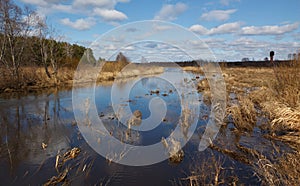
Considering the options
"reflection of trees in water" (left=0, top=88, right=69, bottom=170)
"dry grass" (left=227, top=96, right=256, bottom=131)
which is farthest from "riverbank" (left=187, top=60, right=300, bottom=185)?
"reflection of trees in water" (left=0, top=88, right=69, bottom=170)

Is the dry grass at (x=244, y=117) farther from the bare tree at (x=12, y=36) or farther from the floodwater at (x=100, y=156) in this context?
the bare tree at (x=12, y=36)

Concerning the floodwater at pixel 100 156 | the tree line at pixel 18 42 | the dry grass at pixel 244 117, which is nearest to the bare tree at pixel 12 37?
the tree line at pixel 18 42

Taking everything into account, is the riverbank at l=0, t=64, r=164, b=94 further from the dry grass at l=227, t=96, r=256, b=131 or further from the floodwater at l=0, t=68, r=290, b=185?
the dry grass at l=227, t=96, r=256, b=131

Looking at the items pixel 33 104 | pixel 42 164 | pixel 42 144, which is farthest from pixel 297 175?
pixel 33 104

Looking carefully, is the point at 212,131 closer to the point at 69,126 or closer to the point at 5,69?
the point at 69,126

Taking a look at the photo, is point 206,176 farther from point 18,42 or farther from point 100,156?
point 18,42

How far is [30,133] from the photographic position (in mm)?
6906

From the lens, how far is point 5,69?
16703 mm

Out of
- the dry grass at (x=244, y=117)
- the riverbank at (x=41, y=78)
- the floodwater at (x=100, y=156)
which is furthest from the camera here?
the riverbank at (x=41, y=78)

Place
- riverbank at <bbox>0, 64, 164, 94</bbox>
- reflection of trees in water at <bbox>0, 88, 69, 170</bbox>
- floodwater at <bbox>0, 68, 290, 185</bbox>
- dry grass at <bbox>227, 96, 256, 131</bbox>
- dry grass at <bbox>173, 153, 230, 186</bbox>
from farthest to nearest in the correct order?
riverbank at <bbox>0, 64, 164, 94</bbox> < dry grass at <bbox>227, 96, 256, 131</bbox> < reflection of trees in water at <bbox>0, 88, 69, 170</bbox> < floodwater at <bbox>0, 68, 290, 185</bbox> < dry grass at <bbox>173, 153, 230, 186</bbox>

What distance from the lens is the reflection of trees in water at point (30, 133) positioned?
5309 mm

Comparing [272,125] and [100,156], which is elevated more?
[272,125]

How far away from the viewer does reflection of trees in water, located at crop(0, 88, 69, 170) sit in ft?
17.4

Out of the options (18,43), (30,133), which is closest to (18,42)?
(18,43)
